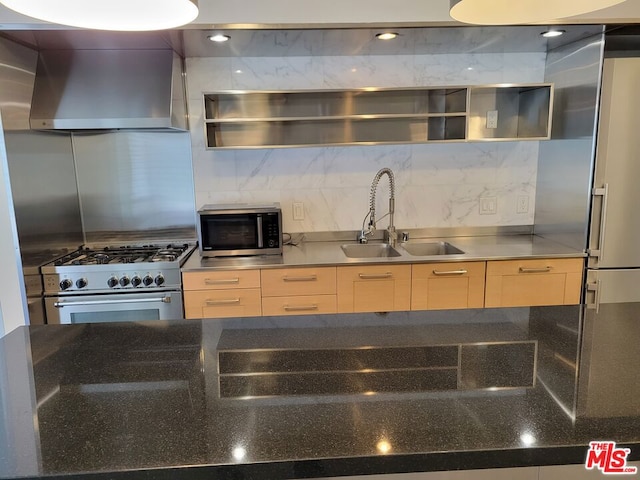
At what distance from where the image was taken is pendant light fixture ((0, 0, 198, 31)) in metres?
0.96

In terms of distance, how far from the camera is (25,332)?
1.42 metres

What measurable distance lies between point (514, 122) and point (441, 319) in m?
2.22

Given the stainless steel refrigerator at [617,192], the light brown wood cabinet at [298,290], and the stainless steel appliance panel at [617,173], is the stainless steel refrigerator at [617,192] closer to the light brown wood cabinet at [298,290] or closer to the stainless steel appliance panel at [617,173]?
the stainless steel appliance panel at [617,173]

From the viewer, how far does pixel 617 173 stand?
2549 millimetres

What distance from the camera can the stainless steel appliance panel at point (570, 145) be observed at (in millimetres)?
2551

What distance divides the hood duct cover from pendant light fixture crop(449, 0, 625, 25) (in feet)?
6.29

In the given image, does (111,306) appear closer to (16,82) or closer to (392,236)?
(16,82)

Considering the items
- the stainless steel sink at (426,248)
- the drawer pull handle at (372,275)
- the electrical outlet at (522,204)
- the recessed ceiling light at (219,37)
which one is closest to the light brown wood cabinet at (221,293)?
the drawer pull handle at (372,275)

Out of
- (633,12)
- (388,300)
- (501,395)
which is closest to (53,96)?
(388,300)

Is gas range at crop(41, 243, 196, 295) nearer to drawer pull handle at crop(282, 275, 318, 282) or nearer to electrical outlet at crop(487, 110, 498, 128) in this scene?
drawer pull handle at crop(282, 275, 318, 282)

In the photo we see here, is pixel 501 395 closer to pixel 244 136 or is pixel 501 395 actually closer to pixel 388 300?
pixel 388 300

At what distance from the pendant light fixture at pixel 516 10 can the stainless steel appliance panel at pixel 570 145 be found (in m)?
1.76

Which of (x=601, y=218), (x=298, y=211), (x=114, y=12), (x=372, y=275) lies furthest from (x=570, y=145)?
(x=114, y=12)

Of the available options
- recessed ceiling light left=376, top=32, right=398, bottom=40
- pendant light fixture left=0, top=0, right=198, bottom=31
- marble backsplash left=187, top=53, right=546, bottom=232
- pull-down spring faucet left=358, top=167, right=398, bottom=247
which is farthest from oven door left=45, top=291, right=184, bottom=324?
recessed ceiling light left=376, top=32, right=398, bottom=40
